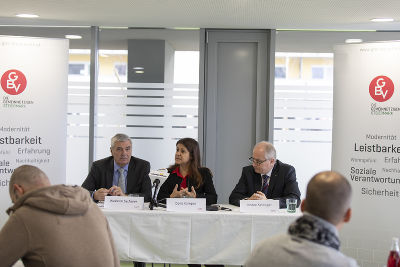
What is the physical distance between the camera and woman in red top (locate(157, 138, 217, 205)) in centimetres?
519

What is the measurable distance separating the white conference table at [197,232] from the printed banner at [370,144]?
4.16ft

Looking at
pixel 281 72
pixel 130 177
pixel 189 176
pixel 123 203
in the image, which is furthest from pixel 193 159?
pixel 281 72

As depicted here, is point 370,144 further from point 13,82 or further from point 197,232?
point 13,82

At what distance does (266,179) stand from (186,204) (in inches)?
32.1

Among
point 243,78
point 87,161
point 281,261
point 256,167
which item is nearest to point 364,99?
point 256,167

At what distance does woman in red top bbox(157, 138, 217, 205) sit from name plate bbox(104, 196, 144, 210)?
1.54ft

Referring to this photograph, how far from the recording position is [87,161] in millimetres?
7082

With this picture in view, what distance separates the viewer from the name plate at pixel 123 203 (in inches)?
185

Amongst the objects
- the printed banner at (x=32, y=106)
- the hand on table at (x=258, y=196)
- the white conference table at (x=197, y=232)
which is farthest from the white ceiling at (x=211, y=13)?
the white conference table at (x=197, y=232)

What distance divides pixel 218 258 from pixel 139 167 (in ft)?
4.02

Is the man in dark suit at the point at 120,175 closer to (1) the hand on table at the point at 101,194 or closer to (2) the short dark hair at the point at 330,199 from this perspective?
(1) the hand on table at the point at 101,194

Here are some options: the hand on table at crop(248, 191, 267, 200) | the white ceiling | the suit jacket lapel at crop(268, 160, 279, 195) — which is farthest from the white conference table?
the white ceiling

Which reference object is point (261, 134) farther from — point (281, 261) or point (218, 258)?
point (281, 261)

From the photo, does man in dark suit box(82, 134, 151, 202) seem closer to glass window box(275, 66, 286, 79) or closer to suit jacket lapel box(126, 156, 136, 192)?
suit jacket lapel box(126, 156, 136, 192)
